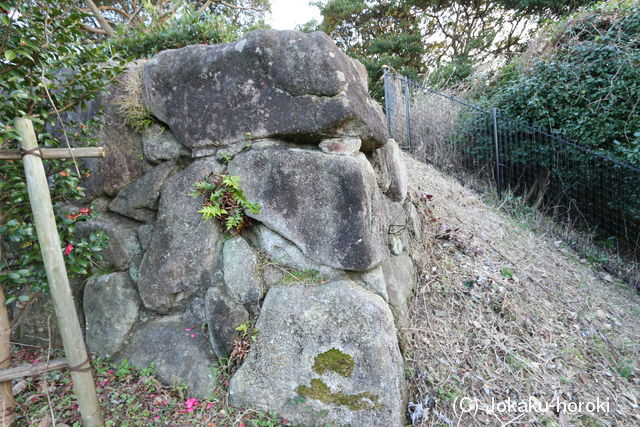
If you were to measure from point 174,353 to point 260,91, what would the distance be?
210cm

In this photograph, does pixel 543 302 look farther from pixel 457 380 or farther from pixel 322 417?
pixel 322 417

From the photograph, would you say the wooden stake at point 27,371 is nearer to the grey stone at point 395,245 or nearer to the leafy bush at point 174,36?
the grey stone at point 395,245

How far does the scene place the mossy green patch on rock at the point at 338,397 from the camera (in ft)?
6.76

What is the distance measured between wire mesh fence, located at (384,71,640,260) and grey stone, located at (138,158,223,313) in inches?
182

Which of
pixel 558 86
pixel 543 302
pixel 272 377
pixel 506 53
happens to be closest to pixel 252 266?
pixel 272 377

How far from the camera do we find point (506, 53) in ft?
38.6

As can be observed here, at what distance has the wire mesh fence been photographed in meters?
4.62

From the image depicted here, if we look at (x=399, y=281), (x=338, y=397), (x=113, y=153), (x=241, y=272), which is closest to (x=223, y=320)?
(x=241, y=272)

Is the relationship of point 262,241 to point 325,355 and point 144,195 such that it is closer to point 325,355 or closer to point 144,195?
point 325,355

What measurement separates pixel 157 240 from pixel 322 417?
1.82 m

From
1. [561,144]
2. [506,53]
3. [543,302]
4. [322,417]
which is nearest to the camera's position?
[322,417]

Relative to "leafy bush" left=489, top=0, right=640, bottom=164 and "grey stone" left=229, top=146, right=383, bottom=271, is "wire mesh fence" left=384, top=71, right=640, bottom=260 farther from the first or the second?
"grey stone" left=229, top=146, right=383, bottom=271

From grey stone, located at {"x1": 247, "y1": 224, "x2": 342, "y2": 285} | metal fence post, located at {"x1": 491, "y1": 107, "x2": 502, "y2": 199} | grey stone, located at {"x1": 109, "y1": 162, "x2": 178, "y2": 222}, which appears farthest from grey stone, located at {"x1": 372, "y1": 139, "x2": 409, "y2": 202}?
metal fence post, located at {"x1": 491, "y1": 107, "x2": 502, "y2": 199}

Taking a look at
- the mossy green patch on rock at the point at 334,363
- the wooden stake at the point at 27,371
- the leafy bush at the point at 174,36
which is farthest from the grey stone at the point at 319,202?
the leafy bush at the point at 174,36
